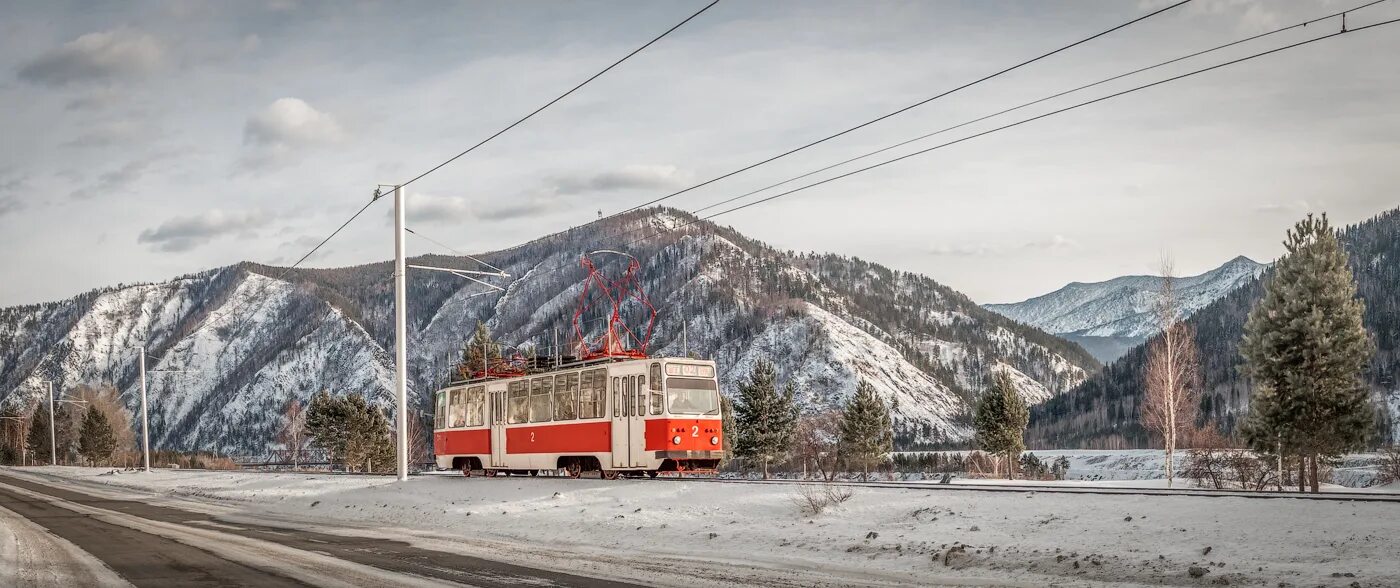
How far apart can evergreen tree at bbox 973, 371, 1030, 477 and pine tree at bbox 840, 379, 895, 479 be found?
7186 mm

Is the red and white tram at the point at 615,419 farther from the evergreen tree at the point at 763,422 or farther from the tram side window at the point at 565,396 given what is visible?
the evergreen tree at the point at 763,422

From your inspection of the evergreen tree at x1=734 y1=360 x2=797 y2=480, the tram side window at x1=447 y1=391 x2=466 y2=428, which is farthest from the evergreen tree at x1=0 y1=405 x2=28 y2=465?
the tram side window at x1=447 y1=391 x2=466 y2=428

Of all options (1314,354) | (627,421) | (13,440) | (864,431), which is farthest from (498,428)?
(13,440)

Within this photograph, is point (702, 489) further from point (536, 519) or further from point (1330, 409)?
point (1330, 409)

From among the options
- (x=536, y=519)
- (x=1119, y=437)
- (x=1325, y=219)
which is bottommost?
(x=1119, y=437)

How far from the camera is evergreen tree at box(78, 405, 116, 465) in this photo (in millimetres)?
110938

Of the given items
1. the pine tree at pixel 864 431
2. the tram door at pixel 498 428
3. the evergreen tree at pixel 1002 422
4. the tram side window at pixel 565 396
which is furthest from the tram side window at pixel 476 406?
the evergreen tree at pixel 1002 422

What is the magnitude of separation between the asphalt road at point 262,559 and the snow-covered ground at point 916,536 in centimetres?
109

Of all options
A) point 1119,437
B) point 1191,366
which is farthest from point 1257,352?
point 1119,437

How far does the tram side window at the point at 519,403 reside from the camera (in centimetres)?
3475

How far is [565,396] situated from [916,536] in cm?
1687

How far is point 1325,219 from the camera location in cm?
3528

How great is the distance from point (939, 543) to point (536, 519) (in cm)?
1059

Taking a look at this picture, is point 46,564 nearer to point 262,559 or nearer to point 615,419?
point 262,559
